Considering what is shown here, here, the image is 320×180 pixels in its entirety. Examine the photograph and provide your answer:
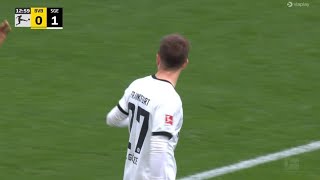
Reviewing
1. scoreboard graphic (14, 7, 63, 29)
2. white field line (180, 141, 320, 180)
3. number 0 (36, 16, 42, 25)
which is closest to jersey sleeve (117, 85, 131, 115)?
white field line (180, 141, 320, 180)

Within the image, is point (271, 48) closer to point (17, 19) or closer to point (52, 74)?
point (52, 74)

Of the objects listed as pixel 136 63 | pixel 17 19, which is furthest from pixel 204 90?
pixel 17 19

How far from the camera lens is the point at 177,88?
36.3 ft

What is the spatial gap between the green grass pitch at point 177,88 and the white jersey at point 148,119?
2974 mm

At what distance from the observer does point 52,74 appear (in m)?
11.7

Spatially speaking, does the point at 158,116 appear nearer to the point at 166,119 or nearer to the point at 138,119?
the point at 166,119

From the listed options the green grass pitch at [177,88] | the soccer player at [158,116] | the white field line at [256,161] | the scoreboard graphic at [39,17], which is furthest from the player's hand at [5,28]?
the scoreboard graphic at [39,17]

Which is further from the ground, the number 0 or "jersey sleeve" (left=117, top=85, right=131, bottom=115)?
"jersey sleeve" (left=117, top=85, right=131, bottom=115)

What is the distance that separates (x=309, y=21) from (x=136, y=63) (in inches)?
112

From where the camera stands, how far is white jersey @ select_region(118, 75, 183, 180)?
554 cm

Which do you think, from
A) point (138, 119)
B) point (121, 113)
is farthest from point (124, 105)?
point (138, 119)

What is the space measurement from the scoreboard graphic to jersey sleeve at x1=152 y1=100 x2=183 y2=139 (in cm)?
788

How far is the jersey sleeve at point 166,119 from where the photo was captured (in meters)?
5.52

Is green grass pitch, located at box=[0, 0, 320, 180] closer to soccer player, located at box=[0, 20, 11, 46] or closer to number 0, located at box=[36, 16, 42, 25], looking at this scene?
number 0, located at box=[36, 16, 42, 25]
